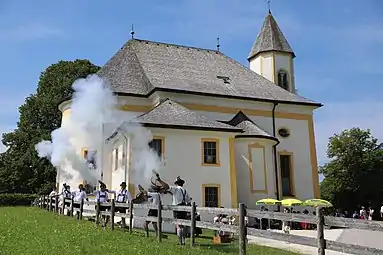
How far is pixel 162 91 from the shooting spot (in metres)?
27.0

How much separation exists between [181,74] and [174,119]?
25.4ft

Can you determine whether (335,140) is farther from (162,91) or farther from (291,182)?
(162,91)

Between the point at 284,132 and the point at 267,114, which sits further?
the point at 284,132

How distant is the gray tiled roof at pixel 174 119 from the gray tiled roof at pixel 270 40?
14.5 m

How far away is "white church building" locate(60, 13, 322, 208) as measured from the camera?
23.5 m

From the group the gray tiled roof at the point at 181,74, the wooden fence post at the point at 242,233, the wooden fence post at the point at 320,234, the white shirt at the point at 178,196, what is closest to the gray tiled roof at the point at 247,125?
the gray tiled roof at the point at 181,74

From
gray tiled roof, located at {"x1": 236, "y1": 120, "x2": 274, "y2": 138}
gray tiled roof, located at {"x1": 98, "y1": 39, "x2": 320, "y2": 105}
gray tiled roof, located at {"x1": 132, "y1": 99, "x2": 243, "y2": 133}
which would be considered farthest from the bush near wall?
gray tiled roof, located at {"x1": 236, "y1": 120, "x2": 274, "y2": 138}

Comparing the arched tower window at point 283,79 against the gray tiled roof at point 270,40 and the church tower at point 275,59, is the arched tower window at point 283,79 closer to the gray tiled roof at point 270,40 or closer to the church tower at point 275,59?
the church tower at point 275,59

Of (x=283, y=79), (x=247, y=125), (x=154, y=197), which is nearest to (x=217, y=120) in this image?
(x=247, y=125)

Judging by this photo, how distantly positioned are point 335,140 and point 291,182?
89.9ft

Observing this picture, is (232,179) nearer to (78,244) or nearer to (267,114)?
(267,114)

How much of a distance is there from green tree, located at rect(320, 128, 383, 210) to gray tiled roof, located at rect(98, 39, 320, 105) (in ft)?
73.6

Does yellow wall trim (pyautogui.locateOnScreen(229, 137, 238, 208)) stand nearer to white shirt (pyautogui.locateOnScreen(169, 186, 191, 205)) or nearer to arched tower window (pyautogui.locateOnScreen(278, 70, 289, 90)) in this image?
white shirt (pyautogui.locateOnScreen(169, 186, 191, 205))

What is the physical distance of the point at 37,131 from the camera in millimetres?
44188
